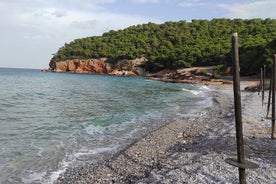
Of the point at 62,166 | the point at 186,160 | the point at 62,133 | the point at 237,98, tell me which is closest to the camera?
the point at 237,98

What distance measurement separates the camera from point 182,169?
10.0 m

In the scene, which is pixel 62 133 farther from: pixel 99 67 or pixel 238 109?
pixel 99 67

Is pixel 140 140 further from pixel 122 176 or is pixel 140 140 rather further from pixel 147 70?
pixel 147 70

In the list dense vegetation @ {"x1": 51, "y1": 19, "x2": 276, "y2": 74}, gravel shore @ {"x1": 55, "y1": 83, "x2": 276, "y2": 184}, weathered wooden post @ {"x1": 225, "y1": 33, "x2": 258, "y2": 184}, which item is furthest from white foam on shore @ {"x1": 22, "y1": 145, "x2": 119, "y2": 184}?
dense vegetation @ {"x1": 51, "y1": 19, "x2": 276, "y2": 74}

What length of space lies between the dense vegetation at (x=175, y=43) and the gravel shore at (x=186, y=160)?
61.8 meters

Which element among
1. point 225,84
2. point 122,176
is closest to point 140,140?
point 122,176

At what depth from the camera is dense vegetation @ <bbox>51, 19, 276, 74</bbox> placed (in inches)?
3829

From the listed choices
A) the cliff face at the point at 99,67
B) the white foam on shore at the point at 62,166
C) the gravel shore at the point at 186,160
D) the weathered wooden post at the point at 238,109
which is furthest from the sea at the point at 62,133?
the cliff face at the point at 99,67

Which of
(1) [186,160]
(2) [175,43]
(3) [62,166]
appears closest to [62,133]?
(3) [62,166]

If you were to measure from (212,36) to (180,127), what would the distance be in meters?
113

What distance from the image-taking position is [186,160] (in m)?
11.3

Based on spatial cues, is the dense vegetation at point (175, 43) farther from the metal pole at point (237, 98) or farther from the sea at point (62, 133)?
the metal pole at point (237, 98)

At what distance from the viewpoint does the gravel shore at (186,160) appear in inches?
368

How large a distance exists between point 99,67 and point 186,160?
12350 centimetres
